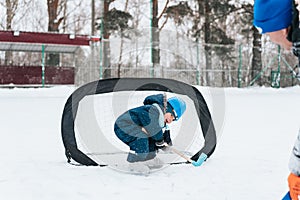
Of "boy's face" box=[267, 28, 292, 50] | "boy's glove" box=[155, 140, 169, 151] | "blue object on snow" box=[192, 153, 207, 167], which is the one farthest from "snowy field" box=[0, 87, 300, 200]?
"boy's face" box=[267, 28, 292, 50]

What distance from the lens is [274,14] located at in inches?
42.0

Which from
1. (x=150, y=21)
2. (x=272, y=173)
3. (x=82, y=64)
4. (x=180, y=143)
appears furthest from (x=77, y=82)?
(x=272, y=173)

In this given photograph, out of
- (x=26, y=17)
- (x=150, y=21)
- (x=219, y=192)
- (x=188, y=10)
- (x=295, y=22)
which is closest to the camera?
(x=295, y=22)

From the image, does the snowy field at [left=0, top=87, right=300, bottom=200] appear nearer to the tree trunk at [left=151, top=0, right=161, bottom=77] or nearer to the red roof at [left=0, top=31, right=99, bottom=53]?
the red roof at [left=0, top=31, right=99, bottom=53]

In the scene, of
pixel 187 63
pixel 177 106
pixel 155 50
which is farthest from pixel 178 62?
pixel 177 106

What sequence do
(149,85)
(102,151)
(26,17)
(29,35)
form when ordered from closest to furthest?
(149,85)
(102,151)
(29,35)
(26,17)

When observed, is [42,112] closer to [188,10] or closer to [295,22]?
[295,22]

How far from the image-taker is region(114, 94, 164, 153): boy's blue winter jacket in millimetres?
3007

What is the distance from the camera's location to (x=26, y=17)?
21.1 metres

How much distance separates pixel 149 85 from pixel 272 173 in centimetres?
108

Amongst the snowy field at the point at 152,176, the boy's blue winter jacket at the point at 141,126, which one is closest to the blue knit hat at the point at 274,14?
the snowy field at the point at 152,176

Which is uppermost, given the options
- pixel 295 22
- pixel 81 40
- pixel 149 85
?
pixel 81 40

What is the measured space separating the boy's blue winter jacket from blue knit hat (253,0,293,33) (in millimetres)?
1949

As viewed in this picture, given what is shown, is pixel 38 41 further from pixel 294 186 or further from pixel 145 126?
pixel 294 186
